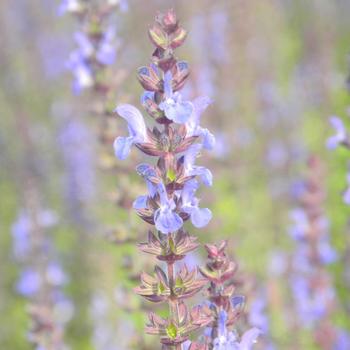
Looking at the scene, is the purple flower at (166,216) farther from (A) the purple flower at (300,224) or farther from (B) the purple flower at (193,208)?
(A) the purple flower at (300,224)

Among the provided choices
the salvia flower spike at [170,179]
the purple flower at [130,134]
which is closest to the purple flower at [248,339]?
the salvia flower spike at [170,179]

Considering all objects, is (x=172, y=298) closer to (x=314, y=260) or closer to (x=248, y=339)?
(x=248, y=339)

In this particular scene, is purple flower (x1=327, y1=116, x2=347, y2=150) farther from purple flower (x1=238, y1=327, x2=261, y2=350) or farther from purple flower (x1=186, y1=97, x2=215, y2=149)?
purple flower (x1=238, y1=327, x2=261, y2=350)

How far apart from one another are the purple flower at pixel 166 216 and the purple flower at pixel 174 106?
0.63 ft

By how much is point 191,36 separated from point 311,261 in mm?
6866

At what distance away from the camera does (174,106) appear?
1991mm

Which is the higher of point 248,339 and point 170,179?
point 170,179

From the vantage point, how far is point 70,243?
7.78 metres

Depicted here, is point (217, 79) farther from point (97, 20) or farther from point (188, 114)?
point (188, 114)

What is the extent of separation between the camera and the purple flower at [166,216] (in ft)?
6.46

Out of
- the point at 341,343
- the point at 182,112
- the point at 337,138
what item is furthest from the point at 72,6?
the point at 341,343

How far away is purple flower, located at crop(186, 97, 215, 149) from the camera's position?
2092 millimetres

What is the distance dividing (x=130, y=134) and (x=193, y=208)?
325 millimetres

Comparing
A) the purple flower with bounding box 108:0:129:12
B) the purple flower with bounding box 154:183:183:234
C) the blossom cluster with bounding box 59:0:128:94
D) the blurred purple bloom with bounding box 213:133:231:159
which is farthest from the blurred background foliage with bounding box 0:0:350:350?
the purple flower with bounding box 154:183:183:234
